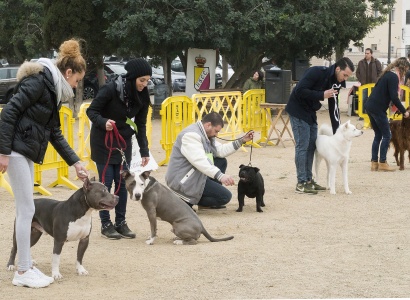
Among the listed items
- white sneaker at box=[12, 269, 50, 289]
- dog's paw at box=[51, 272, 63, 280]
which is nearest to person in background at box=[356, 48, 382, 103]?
dog's paw at box=[51, 272, 63, 280]

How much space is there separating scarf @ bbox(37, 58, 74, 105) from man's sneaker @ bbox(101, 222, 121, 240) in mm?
2486

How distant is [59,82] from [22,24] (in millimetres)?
29448

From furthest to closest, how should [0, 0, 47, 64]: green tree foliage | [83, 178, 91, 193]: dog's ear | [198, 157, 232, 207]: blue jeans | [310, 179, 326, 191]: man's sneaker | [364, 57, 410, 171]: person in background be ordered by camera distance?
[0, 0, 47, 64]: green tree foliage
[364, 57, 410, 171]: person in background
[310, 179, 326, 191]: man's sneaker
[198, 157, 232, 207]: blue jeans
[83, 178, 91, 193]: dog's ear

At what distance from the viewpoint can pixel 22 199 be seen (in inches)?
266

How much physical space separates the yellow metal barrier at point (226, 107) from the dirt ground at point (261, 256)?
4.98 m

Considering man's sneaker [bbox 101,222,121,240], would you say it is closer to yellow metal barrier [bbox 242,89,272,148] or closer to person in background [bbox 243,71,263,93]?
yellow metal barrier [bbox 242,89,272,148]

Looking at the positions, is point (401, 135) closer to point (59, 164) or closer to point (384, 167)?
point (384, 167)

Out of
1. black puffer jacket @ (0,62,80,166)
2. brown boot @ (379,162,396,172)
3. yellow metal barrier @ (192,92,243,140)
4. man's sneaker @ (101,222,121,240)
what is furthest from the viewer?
yellow metal barrier @ (192,92,243,140)

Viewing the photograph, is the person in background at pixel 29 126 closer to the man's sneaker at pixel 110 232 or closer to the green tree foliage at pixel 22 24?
the man's sneaker at pixel 110 232

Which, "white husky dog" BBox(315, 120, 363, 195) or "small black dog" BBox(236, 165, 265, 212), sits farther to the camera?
"white husky dog" BBox(315, 120, 363, 195)

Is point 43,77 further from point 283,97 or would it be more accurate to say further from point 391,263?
point 283,97

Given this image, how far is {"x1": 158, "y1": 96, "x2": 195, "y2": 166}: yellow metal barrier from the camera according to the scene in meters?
15.4

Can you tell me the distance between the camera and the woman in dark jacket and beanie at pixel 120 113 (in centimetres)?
858

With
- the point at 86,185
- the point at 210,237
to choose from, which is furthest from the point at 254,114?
the point at 86,185
